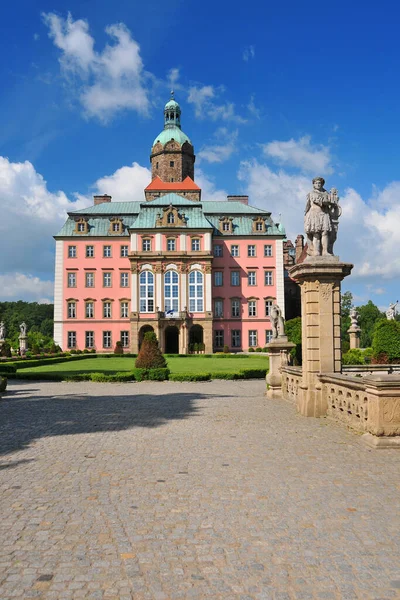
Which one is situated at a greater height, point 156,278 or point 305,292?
point 156,278

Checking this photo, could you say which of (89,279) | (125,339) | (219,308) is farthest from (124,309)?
(219,308)

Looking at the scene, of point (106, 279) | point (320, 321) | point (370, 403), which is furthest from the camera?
point (106, 279)

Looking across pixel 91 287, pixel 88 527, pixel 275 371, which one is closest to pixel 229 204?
pixel 91 287

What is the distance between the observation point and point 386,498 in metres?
5.23

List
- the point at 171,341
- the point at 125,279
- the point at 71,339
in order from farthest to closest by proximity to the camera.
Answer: the point at 171,341, the point at 125,279, the point at 71,339

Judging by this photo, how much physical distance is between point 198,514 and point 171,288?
46.5m

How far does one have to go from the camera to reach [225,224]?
180 feet

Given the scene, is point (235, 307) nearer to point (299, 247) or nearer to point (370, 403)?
point (299, 247)

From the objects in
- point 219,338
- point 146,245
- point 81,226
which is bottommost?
point 219,338

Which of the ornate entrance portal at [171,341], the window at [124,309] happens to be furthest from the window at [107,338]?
the ornate entrance portal at [171,341]

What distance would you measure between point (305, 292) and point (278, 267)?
4345 centimetres

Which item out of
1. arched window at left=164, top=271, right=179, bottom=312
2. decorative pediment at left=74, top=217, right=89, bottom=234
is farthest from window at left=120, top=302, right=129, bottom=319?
decorative pediment at left=74, top=217, right=89, bottom=234

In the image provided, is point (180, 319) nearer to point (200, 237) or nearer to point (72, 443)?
point (200, 237)

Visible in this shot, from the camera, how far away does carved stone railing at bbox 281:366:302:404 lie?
42.0 feet
